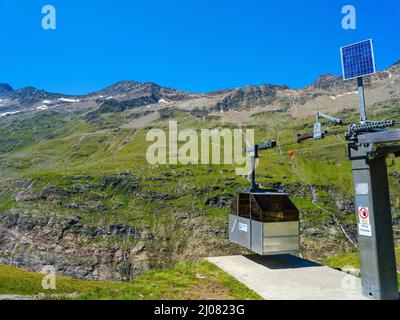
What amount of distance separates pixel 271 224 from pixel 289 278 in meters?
2.67

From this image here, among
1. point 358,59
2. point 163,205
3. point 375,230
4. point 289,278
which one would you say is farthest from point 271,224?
point 163,205

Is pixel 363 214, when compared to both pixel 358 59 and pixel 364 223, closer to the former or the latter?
pixel 364 223

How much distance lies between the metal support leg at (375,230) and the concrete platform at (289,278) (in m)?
0.80

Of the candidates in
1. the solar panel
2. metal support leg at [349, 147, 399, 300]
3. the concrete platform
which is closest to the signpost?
metal support leg at [349, 147, 399, 300]

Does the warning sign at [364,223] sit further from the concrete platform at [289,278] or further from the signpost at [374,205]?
the concrete platform at [289,278]

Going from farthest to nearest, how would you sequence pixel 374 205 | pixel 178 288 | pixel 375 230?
1. pixel 178 288
2. pixel 374 205
3. pixel 375 230

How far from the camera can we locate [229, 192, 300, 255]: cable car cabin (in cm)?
1608

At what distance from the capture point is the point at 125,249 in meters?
135

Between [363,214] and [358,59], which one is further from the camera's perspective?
[358,59]

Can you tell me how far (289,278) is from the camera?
47.2 feet
